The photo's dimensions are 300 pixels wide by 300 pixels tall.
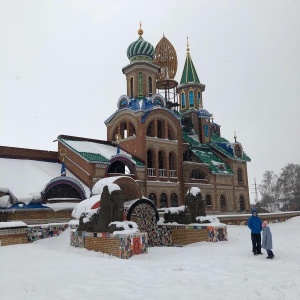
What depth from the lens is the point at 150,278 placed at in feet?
18.6

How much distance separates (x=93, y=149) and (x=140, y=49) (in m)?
9.17

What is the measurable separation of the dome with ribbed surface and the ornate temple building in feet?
0.24

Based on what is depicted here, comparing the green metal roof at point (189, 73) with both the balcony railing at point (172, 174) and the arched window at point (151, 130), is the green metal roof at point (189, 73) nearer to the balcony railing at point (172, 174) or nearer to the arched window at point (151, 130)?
the arched window at point (151, 130)

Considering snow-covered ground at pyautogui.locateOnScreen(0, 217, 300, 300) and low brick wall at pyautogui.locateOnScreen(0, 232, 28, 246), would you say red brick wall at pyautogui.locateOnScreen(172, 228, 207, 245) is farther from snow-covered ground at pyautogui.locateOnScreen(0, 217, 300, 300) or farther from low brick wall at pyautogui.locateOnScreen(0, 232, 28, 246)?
low brick wall at pyautogui.locateOnScreen(0, 232, 28, 246)

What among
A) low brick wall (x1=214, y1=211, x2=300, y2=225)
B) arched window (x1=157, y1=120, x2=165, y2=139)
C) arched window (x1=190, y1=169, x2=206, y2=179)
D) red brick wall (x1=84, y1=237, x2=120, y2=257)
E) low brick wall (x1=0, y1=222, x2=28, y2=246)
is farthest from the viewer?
arched window (x1=190, y1=169, x2=206, y2=179)

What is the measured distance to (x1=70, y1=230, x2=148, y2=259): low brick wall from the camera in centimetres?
884

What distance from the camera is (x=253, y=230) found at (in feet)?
28.6

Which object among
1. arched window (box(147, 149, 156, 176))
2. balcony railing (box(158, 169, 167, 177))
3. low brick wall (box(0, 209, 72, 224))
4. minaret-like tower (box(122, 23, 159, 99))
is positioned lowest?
low brick wall (box(0, 209, 72, 224))

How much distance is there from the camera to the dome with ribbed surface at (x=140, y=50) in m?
26.1

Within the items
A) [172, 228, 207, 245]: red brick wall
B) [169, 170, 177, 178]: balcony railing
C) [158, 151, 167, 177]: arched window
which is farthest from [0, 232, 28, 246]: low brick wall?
[169, 170, 177, 178]: balcony railing

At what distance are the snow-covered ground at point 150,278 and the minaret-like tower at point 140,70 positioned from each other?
19076 mm

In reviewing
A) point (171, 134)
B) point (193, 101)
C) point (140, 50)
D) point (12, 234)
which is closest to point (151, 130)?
point (171, 134)

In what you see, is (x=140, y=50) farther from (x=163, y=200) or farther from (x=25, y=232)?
(x=25, y=232)

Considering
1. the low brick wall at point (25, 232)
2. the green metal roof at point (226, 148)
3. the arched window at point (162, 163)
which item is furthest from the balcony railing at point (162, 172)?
the low brick wall at point (25, 232)
